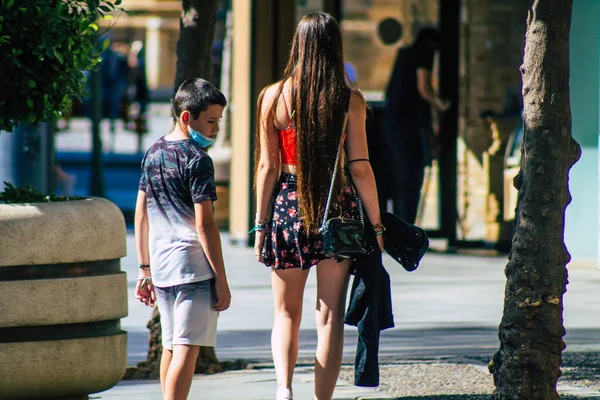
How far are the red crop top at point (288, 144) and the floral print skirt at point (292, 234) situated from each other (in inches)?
2.9

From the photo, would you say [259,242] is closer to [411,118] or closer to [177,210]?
[177,210]

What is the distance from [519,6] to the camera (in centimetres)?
1173

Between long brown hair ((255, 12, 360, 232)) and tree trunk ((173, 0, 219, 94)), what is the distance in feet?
5.24

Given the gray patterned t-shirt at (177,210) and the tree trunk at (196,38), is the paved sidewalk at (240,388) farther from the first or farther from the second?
the tree trunk at (196,38)

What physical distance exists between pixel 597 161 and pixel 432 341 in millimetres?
3942

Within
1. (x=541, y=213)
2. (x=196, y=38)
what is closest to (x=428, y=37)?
(x=196, y=38)

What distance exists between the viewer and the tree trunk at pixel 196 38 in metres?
6.46

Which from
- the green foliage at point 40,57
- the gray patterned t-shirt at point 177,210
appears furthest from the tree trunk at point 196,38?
the gray patterned t-shirt at point 177,210

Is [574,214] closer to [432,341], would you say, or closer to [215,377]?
[432,341]

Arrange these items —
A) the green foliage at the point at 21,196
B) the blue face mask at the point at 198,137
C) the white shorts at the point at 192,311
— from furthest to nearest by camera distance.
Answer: the green foliage at the point at 21,196
the blue face mask at the point at 198,137
the white shorts at the point at 192,311

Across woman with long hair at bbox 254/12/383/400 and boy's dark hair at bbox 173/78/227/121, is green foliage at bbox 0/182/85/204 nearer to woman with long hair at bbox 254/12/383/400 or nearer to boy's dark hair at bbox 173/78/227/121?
boy's dark hair at bbox 173/78/227/121

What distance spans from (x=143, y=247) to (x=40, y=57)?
983 millimetres

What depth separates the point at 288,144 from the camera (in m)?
5.03

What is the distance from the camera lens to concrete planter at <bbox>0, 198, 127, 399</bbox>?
4941 millimetres
